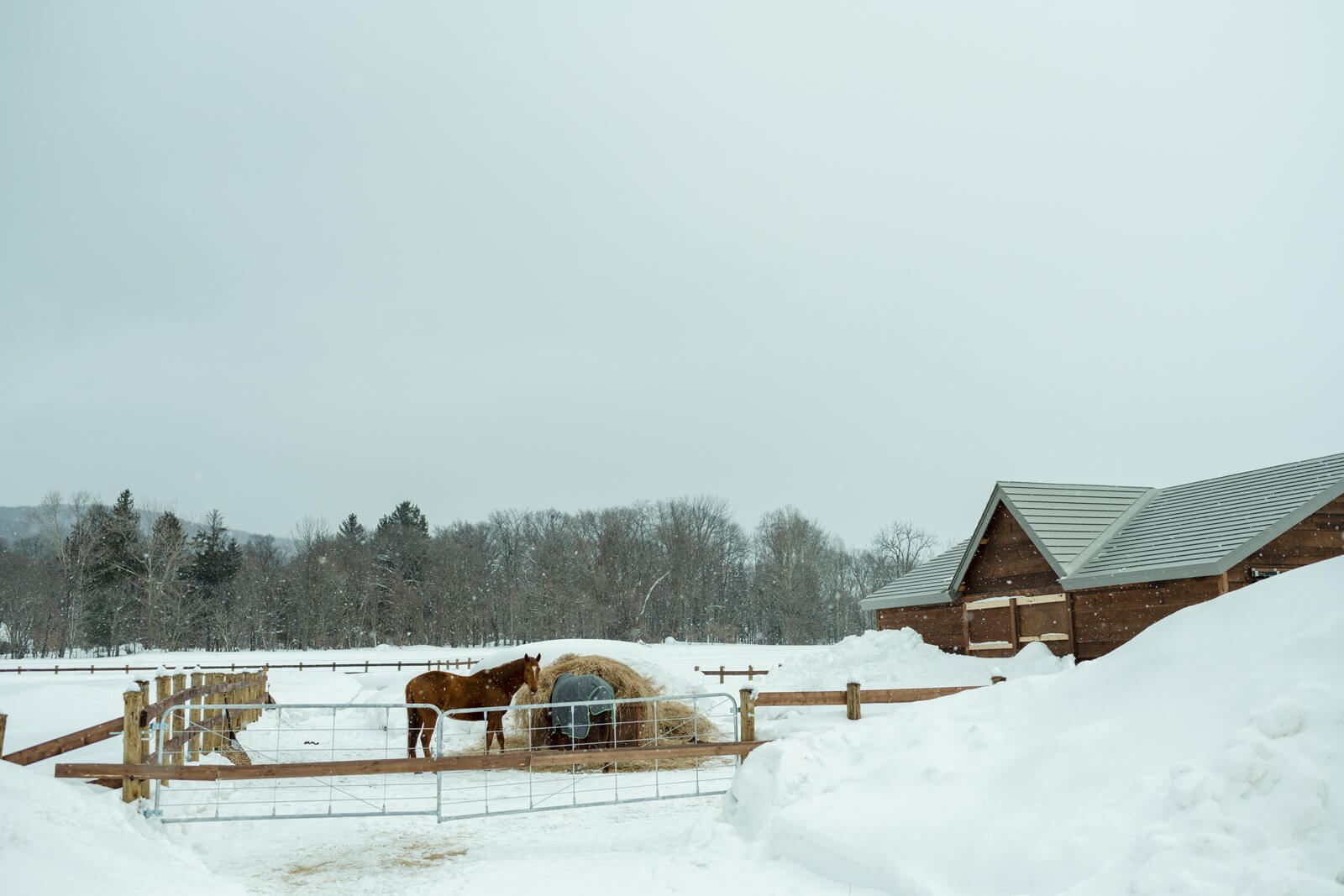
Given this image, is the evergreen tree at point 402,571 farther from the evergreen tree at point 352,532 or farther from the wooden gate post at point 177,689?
the wooden gate post at point 177,689

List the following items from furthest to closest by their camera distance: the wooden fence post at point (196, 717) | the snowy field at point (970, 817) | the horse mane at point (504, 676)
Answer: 1. the horse mane at point (504, 676)
2. the wooden fence post at point (196, 717)
3. the snowy field at point (970, 817)

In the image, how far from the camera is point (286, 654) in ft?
148

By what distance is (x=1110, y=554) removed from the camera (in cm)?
1933

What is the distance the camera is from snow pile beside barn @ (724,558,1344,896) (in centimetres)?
486

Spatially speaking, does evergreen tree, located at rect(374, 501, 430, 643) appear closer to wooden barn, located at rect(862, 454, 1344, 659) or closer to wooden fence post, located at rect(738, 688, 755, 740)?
wooden barn, located at rect(862, 454, 1344, 659)

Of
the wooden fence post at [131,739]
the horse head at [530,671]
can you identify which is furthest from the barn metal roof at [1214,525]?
the wooden fence post at [131,739]

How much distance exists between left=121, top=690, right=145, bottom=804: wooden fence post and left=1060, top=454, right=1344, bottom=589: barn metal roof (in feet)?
57.0

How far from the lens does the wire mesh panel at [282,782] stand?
9750mm

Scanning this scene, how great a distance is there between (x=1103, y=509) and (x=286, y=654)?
131 feet

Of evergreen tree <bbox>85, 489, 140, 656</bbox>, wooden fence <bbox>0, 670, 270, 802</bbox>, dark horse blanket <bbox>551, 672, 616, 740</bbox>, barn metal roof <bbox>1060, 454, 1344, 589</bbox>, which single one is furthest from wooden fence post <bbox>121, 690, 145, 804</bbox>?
evergreen tree <bbox>85, 489, 140, 656</bbox>

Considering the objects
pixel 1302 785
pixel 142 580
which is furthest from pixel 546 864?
pixel 142 580

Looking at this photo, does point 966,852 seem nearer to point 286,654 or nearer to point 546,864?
point 546,864

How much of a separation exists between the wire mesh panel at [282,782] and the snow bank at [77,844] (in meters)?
0.51

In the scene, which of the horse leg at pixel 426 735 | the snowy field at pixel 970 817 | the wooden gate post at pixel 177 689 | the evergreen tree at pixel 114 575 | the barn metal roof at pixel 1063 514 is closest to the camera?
the snowy field at pixel 970 817
